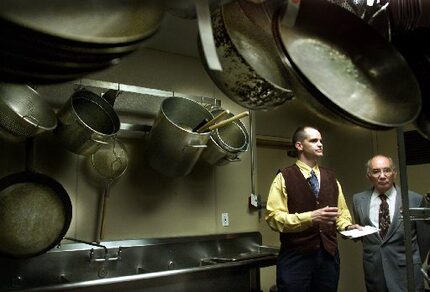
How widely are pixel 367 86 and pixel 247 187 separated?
2060 millimetres

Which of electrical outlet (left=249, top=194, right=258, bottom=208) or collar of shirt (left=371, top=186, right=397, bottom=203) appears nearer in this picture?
collar of shirt (left=371, top=186, right=397, bottom=203)

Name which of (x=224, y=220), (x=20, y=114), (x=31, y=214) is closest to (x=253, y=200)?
(x=224, y=220)

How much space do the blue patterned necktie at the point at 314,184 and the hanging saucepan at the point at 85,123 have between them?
1.06 metres

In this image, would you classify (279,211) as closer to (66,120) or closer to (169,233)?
(169,233)

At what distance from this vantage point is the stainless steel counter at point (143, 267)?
1.90 m

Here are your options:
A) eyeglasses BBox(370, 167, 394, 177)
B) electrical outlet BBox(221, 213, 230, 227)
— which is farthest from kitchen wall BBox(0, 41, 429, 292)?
eyeglasses BBox(370, 167, 394, 177)

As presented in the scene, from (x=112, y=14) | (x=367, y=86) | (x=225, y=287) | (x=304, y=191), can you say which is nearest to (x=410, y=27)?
(x=367, y=86)

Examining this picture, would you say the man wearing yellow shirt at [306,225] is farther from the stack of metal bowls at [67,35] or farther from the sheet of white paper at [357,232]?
the stack of metal bowls at [67,35]

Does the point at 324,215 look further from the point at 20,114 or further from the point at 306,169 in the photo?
the point at 20,114

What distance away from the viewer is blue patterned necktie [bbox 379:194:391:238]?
2.36 m

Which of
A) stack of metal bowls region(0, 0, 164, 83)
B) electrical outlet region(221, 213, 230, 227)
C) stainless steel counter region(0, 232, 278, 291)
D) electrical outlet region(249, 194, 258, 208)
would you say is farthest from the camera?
electrical outlet region(249, 194, 258, 208)

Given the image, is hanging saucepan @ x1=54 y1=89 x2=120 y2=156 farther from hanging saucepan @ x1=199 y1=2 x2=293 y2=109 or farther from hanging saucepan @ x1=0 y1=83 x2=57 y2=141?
hanging saucepan @ x1=199 y1=2 x2=293 y2=109

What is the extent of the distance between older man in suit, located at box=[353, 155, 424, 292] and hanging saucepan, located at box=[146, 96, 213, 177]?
1.08 m

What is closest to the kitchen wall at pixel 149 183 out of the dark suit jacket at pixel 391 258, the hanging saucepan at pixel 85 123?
the hanging saucepan at pixel 85 123
